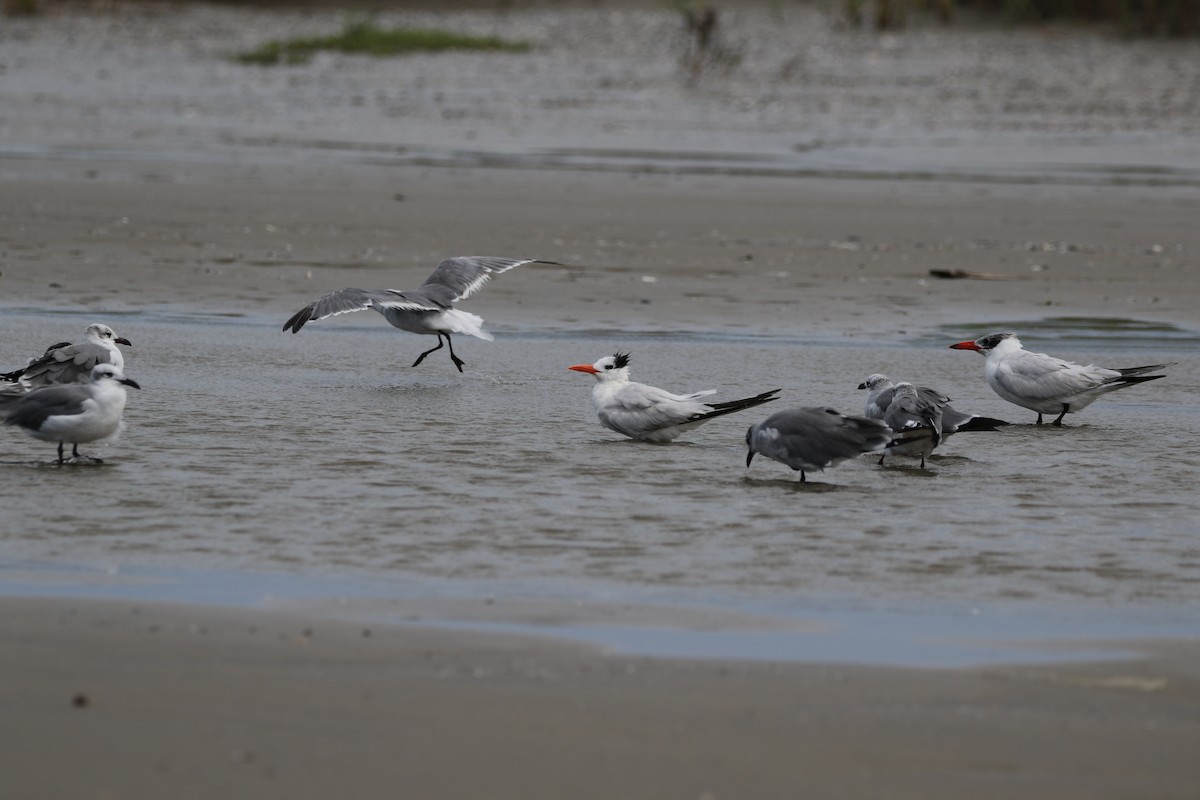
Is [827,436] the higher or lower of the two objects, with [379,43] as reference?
lower

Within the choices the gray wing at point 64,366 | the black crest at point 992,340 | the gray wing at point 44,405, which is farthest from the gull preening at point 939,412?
the gray wing at point 64,366

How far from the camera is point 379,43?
28.1 m

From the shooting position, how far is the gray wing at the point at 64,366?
7.48 meters

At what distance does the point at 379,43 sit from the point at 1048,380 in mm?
21605

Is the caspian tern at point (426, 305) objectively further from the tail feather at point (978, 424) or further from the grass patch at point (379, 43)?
the grass patch at point (379, 43)

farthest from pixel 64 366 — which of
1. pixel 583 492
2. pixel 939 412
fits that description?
pixel 939 412

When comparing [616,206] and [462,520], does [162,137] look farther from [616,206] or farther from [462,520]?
[462,520]

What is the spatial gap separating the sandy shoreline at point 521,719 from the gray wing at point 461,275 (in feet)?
16.6

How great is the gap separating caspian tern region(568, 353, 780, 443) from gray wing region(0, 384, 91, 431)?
7.32ft

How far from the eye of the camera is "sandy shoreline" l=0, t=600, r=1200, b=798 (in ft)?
12.3

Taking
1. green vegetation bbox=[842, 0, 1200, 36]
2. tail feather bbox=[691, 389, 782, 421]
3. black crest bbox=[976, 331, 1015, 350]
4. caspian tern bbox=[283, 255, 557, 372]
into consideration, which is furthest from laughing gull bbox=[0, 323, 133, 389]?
green vegetation bbox=[842, 0, 1200, 36]

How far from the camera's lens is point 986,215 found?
14578mm

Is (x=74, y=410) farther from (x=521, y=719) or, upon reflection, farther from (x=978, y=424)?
(x=978, y=424)

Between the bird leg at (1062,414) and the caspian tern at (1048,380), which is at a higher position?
the caspian tern at (1048,380)
